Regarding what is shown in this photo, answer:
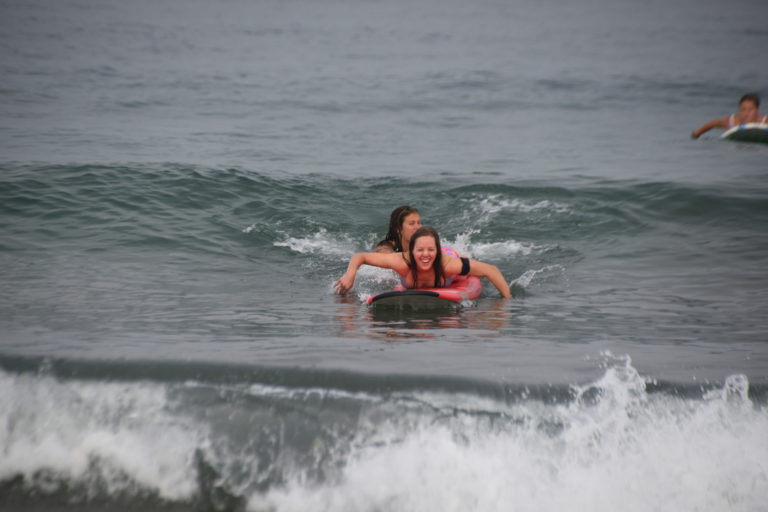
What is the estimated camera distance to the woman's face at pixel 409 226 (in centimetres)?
773

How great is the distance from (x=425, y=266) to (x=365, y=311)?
84 centimetres

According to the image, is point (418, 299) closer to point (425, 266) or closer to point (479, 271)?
point (425, 266)

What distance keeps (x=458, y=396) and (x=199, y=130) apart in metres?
15.8

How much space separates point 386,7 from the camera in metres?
51.9

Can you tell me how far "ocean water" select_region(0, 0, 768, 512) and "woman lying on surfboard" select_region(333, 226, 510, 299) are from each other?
12.7 inches

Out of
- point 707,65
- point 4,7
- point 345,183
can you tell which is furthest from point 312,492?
point 4,7

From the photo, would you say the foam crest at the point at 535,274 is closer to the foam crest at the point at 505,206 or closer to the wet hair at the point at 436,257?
the wet hair at the point at 436,257

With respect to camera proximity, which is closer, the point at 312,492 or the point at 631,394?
the point at 312,492

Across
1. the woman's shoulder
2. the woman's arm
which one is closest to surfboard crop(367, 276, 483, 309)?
the woman's arm

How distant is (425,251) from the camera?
6.64 meters

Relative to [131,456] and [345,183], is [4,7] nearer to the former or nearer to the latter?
[345,183]

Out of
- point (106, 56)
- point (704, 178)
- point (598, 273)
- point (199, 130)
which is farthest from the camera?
point (106, 56)

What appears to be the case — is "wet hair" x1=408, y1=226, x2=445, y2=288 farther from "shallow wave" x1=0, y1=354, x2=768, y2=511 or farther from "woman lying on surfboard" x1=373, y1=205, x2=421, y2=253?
"shallow wave" x1=0, y1=354, x2=768, y2=511

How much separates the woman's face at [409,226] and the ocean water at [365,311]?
1.77 feet
